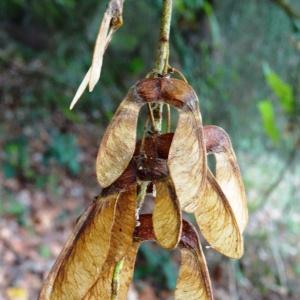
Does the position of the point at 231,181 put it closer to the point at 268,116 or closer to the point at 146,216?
the point at 146,216

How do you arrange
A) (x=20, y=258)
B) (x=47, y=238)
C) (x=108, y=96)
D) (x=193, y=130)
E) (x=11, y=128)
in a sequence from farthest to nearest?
(x=11, y=128), (x=47, y=238), (x=20, y=258), (x=108, y=96), (x=193, y=130)

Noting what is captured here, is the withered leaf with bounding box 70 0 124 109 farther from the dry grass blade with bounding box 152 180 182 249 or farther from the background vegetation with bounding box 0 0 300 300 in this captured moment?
the background vegetation with bounding box 0 0 300 300

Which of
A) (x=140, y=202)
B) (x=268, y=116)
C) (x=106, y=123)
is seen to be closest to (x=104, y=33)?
(x=140, y=202)

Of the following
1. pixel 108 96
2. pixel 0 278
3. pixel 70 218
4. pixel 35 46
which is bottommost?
pixel 0 278

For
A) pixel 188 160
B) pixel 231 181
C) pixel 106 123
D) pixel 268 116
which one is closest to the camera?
pixel 188 160

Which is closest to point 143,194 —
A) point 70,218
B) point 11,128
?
point 70,218

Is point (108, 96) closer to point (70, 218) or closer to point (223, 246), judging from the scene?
point (70, 218)

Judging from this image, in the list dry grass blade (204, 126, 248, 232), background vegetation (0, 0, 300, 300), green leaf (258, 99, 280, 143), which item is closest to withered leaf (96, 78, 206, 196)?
dry grass blade (204, 126, 248, 232)
